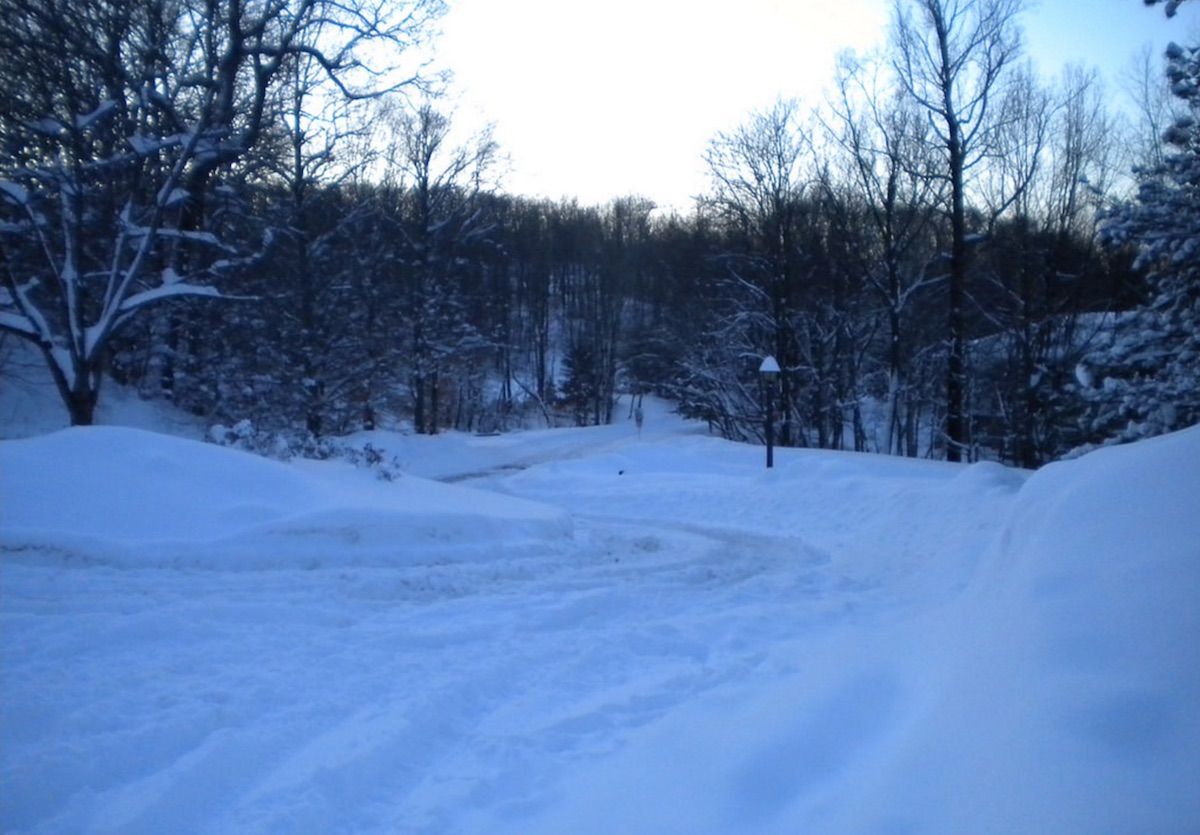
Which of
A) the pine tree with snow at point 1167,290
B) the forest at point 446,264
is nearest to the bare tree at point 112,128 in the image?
the forest at point 446,264

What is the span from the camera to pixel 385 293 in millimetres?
35688

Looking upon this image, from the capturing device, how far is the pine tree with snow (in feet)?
50.6

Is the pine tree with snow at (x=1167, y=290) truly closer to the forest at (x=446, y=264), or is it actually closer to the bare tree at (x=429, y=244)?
the forest at (x=446, y=264)

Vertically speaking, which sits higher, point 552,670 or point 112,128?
point 112,128

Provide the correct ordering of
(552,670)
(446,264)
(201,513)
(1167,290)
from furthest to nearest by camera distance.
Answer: (446,264), (1167,290), (201,513), (552,670)

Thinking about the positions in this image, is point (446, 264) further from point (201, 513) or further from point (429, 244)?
point (201, 513)

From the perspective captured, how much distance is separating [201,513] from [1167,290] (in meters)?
16.1

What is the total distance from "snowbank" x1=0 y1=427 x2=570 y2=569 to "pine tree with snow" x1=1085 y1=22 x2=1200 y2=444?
10832 millimetres

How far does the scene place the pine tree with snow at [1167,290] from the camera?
15.4 metres

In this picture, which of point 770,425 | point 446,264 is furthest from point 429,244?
point 770,425

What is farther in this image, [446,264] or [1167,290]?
[446,264]

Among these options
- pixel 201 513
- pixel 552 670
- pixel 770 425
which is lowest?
pixel 552 670

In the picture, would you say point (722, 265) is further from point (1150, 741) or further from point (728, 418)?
point (1150, 741)

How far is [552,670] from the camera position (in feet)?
21.9
